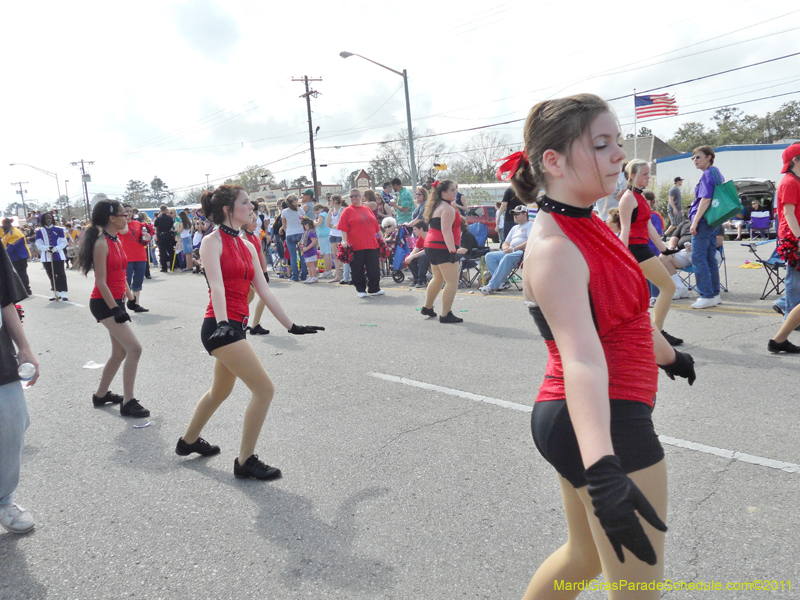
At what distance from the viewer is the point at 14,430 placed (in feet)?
10.8

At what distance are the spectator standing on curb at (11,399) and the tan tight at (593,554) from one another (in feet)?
9.33

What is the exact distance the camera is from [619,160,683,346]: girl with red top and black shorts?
557 centimetres

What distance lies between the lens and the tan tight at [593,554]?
1555 millimetres

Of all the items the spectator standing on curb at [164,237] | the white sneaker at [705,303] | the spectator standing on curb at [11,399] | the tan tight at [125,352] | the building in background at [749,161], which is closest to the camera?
the spectator standing on curb at [11,399]

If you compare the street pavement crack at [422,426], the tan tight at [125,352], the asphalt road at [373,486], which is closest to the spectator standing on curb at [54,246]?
the asphalt road at [373,486]

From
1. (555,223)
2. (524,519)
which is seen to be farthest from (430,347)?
(555,223)

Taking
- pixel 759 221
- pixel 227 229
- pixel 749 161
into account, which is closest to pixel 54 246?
pixel 227 229

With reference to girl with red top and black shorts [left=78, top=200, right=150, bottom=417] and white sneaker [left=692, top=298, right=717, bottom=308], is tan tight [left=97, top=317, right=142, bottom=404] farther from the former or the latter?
white sneaker [left=692, top=298, right=717, bottom=308]

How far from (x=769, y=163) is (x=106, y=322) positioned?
104 ft

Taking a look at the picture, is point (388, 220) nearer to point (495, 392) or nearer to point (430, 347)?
point (430, 347)

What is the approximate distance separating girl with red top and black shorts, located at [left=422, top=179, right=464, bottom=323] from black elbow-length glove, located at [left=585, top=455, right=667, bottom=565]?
737cm

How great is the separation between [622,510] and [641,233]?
517 cm

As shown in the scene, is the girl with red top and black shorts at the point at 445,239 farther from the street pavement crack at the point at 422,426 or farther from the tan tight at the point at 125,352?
the tan tight at the point at 125,352

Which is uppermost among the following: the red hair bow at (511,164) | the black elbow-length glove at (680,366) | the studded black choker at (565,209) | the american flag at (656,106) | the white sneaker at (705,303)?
the american flag at (656,106)
